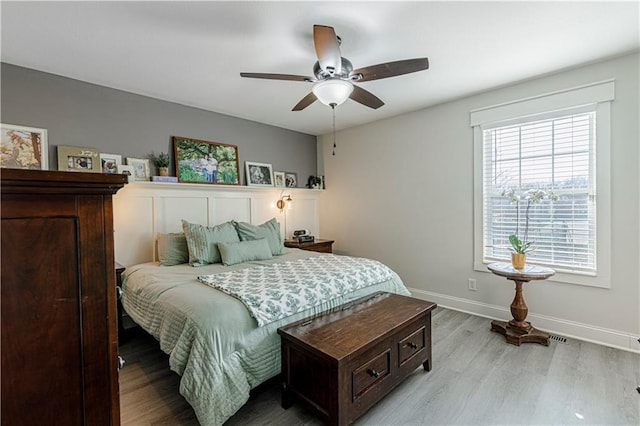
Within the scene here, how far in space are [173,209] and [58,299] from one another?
9.83 feet

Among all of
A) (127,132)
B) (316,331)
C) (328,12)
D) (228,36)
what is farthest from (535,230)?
(127,132)

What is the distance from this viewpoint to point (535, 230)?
119 inches

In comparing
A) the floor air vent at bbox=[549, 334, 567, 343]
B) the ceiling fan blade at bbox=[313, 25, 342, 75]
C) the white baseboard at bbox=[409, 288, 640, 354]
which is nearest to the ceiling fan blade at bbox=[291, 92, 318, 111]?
the ceiling fan blade at bbox=[313, 25, 342, 75]

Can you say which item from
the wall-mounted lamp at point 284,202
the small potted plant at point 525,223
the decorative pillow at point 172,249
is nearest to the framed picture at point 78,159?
the decorative pillow at point 172,249

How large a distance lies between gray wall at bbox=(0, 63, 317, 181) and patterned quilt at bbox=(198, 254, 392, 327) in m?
1.87

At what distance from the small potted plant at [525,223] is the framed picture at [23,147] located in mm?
4363

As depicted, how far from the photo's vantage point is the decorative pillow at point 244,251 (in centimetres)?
295

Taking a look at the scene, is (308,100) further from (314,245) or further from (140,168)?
A: (314,245)

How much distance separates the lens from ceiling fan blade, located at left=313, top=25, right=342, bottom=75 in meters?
1.68

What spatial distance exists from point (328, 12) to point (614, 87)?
258 cm

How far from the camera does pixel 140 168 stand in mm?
3217

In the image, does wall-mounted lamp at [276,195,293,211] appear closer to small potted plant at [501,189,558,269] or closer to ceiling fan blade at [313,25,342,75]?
ceiling fan blade at [313,25,342,75]

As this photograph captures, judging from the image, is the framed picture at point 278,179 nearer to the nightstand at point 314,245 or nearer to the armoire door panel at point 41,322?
the nightstand at point 314,245

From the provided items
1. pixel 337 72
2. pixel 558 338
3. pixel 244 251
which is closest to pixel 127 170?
pixel 244 251
